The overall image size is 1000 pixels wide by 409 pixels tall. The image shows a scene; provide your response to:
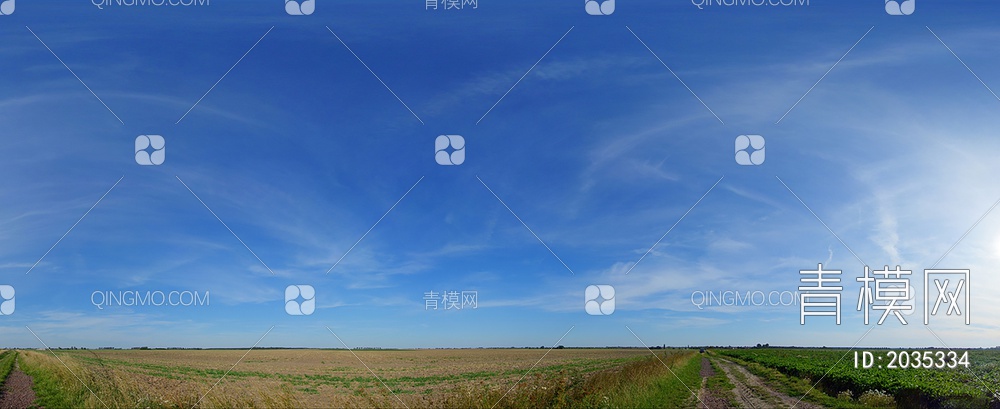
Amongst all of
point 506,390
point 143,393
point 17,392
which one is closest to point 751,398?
point 506,390

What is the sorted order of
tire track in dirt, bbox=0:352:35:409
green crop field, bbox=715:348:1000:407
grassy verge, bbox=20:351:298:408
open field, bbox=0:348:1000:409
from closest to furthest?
grassy verge, bbox=20:351:298:408 < open field, bbox=0:348:1000:409 < green crop field, bbox=715:348:1000:407 < tire track in dirt, bbox=0:352:35:409

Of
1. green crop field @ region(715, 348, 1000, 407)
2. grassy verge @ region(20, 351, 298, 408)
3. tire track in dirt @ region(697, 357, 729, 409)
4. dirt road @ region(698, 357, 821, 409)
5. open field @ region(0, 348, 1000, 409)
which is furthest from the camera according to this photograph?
dirt road @ region(698, 357, 821, 409)

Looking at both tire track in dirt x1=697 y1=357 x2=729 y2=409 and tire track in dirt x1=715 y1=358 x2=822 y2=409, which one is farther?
tire track in dirt x1=715 y1=358 x2=822 y2=409

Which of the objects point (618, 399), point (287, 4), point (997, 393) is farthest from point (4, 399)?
point (997, 393)

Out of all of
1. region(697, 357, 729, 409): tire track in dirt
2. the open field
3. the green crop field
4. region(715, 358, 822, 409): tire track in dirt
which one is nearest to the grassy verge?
the open field

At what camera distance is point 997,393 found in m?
16.3

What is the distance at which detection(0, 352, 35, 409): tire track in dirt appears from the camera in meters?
17.7

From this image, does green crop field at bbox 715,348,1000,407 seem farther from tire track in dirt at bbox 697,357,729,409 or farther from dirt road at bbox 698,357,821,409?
tire track in dirt at bbox 697,357,729,409

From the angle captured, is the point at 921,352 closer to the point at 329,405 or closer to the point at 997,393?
the point at 997,393

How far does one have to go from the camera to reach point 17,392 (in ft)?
67.5

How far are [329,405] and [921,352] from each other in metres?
19.7

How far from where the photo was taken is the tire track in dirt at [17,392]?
17734mm

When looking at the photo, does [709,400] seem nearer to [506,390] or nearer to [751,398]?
[751,398]

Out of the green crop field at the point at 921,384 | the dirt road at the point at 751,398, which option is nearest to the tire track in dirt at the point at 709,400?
the dirt road at the point at 751,398
